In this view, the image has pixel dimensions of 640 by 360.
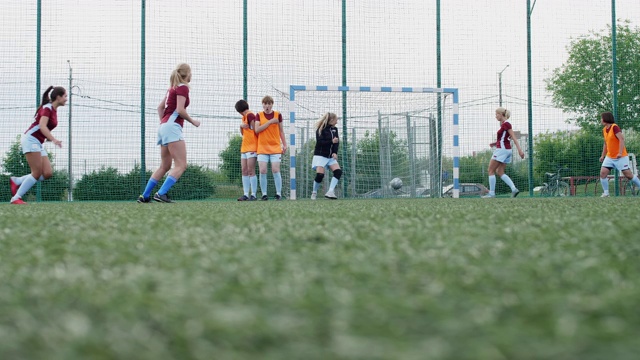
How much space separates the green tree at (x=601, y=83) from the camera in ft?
39.8

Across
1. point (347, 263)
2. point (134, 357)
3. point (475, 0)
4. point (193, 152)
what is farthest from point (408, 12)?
point (134, 357)

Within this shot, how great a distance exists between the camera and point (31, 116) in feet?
33.0

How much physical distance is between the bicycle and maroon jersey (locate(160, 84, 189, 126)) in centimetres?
955

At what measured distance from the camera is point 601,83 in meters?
14.3

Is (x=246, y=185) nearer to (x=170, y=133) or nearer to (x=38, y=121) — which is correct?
(x=170, y=133)

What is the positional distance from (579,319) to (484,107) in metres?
10.7

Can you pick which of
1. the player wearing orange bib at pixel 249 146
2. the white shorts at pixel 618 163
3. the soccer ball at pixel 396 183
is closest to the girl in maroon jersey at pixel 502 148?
the white shorts at pixel 618 163

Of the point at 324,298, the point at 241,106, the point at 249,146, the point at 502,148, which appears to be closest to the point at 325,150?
the point at 249,146

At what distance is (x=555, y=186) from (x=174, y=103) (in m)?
11.4

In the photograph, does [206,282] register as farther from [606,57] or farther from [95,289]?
[606,57]

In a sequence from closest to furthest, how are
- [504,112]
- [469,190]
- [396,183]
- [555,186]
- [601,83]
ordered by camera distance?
[504,112] → [396,183] → [469,190] → [601,83] → [555,186]

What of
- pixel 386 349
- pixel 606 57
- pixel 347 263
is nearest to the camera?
pixel 386 349

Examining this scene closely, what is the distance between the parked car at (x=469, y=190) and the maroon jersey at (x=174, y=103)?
19.8 feet

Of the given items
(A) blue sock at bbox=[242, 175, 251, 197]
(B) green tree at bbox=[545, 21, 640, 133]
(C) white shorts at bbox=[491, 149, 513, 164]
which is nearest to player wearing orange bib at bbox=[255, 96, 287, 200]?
(A) blue sock at bbox=[242, 175, 251, 197]
